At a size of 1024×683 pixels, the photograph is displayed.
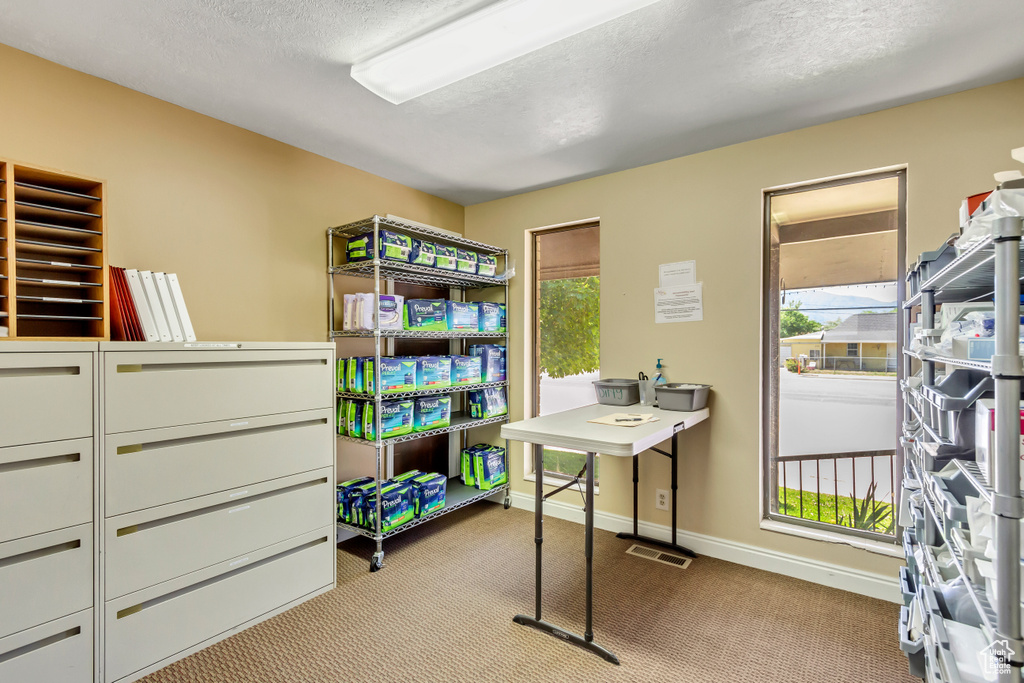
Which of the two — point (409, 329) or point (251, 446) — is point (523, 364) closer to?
point (409, 329)

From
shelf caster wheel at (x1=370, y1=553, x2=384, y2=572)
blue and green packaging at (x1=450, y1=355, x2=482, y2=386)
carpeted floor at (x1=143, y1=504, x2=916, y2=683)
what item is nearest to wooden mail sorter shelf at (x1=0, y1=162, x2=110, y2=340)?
carpeted floor at (x1=143, y1=504, x2=916, y2=683)

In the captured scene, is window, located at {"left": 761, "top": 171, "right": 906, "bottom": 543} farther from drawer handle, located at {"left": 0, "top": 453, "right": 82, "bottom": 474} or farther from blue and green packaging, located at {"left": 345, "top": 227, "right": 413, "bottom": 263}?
Result: drawer handle, located at {"left": 0, "top": 453, "right": 82, "bottom": 474}

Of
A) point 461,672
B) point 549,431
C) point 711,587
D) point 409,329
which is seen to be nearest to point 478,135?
point 409,329

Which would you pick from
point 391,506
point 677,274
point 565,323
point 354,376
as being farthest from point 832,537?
point 354,376

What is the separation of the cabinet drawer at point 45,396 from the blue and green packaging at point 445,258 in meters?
1.84

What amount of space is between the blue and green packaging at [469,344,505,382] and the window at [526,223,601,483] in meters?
0.26

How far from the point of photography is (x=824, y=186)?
2.60 metres

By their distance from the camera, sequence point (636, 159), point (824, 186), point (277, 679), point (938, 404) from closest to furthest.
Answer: point (938, 404), point (277, 679), point (824, 186), point (636, 159)

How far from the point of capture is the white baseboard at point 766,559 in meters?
2.37

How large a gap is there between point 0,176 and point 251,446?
1.28 metres

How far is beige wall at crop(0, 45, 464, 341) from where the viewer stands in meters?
1.97

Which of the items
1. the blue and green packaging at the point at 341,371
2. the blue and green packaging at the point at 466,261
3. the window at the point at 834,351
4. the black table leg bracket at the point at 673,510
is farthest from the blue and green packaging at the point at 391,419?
the window at the point at 834,351

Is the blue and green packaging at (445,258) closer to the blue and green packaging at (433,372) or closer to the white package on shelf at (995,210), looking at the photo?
the blue and green packaging at (433,372)

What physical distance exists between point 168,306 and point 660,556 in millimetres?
2842
